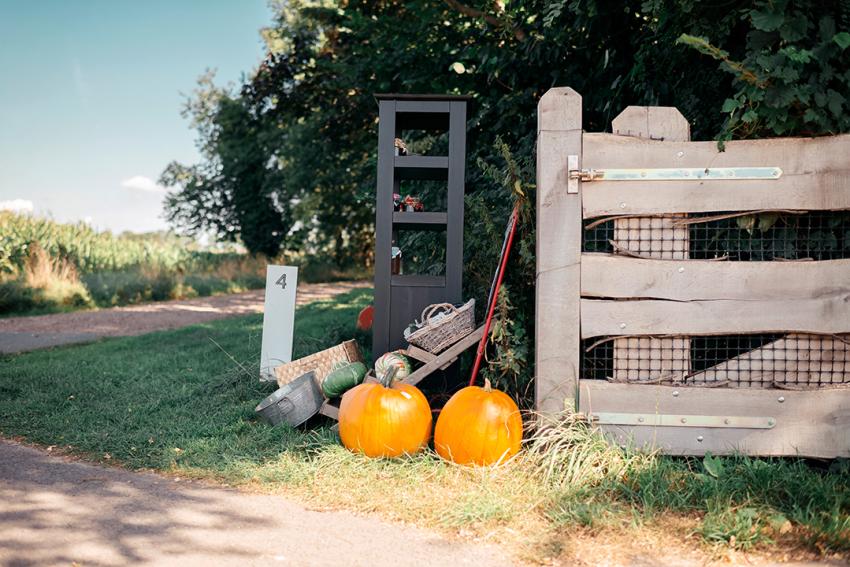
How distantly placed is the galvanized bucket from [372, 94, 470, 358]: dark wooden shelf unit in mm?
652

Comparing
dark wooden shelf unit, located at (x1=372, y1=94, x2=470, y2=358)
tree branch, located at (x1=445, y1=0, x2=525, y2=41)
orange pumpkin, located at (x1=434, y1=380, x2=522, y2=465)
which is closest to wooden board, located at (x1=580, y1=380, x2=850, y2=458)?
orange pumpkin, located at (x1=434, y1=380, x2=522, y2=465)

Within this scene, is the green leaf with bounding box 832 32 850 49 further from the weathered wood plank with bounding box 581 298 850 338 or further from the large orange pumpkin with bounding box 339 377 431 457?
the large orange pumpkin with bounding box 339 377 431 457

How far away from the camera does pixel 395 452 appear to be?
12.7 feet

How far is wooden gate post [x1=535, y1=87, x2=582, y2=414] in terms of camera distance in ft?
12.6

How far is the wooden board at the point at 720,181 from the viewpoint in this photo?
370 cm

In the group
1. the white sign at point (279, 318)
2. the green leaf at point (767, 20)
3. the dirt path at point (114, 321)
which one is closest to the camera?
the green leaf at point (767, 20)

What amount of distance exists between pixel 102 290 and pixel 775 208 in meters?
12.4

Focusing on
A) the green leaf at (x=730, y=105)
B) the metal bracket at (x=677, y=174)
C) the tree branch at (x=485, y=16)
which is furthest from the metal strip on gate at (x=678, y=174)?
the tree branch at (x=485, y=16)

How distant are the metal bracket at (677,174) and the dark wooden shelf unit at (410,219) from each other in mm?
1261

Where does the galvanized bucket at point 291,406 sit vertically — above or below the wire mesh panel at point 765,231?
below

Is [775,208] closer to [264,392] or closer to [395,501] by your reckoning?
[395,501]

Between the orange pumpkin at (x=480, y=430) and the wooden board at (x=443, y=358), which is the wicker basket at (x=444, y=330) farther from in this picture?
the orange pumpkin at (x=480, y=430)

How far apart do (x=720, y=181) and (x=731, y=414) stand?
1255 millimetres

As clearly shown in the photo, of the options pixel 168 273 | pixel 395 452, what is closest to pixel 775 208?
pixel 395 452
